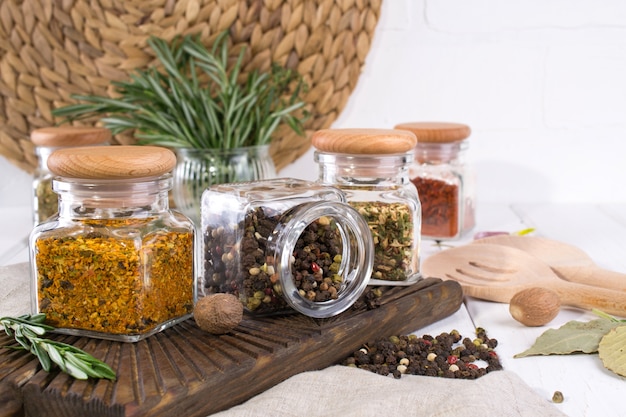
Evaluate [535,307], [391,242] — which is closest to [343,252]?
[391,242]

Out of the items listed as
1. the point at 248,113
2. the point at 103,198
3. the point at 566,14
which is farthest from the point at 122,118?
the point at 566,14

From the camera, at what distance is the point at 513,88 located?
1.54 metres

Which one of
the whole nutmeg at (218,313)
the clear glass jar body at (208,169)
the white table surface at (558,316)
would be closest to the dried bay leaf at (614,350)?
the white table surface at (558,316)

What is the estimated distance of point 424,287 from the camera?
0.88 metres

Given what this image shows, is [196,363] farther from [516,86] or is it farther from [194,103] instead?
[516,86]

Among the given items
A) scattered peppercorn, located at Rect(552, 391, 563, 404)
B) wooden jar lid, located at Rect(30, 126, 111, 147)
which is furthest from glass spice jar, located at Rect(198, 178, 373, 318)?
wooden jar lid, located at Rect(30, 126, 111, 147)

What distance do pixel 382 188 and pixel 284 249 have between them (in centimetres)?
22

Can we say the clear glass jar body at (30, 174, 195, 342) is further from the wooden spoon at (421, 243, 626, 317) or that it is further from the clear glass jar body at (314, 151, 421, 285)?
the wooden spoon at (421, 243, 626, 317)

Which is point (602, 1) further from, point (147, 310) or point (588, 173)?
point (147, 310)

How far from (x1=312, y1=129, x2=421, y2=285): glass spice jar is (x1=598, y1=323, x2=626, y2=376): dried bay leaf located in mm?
230

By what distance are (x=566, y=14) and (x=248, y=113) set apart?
2.17 feet

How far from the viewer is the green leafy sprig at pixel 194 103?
1.28 m

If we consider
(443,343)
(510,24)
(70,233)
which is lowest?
(443,343)

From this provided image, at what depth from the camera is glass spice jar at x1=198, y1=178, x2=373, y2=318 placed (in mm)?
754
